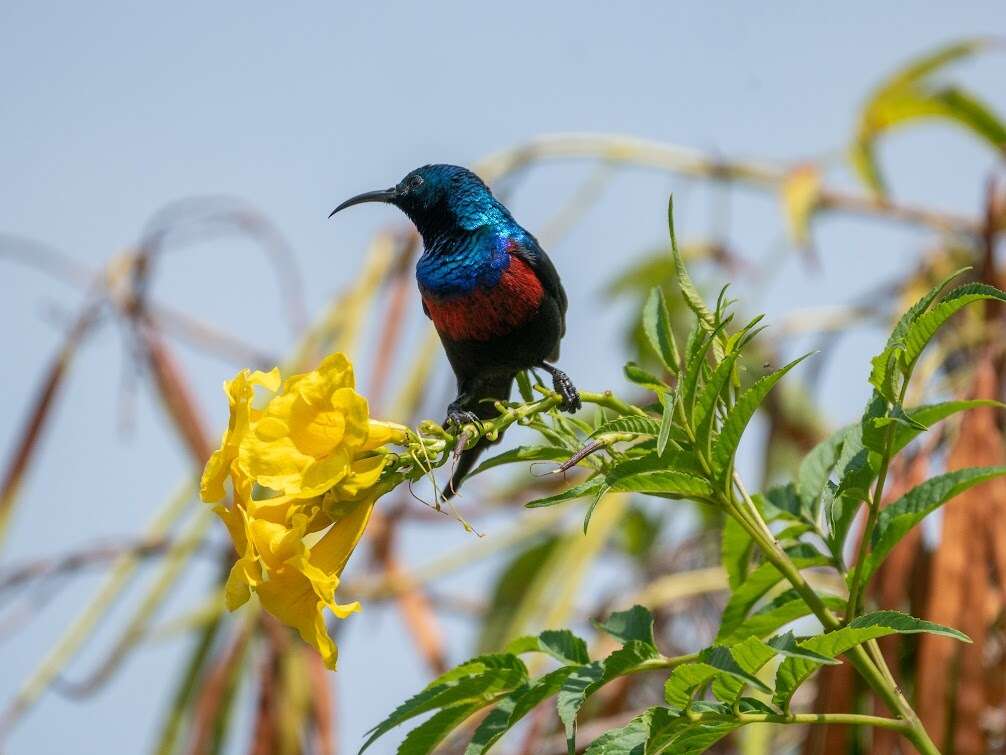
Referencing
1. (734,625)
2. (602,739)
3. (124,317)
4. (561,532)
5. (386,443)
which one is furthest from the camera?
(561,532)

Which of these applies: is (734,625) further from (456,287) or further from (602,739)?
(456,287)

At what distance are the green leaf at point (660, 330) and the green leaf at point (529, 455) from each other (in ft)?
0.77

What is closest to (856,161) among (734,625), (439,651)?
(439,651)

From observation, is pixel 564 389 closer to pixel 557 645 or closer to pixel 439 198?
pixel 557 645

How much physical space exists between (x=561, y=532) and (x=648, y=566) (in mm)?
557

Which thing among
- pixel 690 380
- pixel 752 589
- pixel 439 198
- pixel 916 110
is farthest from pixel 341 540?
pixel 916 110

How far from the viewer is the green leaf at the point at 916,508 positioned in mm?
1686

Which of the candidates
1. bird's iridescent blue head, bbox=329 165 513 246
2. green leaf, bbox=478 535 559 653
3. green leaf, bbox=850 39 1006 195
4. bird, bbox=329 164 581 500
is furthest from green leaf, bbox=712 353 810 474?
green leaf, bbox=478 535 559 653

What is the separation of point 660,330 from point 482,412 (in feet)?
2.59

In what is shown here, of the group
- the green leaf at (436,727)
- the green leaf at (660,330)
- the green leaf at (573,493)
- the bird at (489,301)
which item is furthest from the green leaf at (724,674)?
the bird at (489,301)

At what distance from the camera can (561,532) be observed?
205 inches

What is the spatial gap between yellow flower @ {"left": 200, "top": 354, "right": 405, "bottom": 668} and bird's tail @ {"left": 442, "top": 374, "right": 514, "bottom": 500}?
485mm

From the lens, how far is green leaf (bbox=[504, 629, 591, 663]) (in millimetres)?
1742

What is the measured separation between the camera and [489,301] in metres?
2.63
